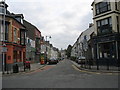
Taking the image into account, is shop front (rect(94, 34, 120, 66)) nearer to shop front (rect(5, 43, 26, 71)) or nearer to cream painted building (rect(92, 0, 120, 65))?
cream painted building (rect(92, 0, 120, 65))

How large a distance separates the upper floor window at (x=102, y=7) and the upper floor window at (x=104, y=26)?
1519 mm

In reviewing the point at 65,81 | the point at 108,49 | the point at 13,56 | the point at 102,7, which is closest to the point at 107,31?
the point at 108,49

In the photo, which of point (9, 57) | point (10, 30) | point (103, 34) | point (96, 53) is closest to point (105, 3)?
point (103, 34)

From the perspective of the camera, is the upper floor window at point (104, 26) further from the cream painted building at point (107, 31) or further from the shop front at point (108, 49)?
the shop front at point (108, 49)

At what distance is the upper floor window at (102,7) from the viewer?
2372 cm

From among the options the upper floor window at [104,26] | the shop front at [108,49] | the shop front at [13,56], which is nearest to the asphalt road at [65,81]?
the shop front at [108,49]

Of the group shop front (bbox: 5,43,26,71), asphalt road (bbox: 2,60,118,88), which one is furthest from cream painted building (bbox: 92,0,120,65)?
shop front (bbox: 5,43,26,71)

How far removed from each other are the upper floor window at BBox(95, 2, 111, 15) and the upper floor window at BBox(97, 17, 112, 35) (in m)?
1.52

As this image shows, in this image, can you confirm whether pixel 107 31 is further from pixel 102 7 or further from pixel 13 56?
pixel 13 56

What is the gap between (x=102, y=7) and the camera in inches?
974

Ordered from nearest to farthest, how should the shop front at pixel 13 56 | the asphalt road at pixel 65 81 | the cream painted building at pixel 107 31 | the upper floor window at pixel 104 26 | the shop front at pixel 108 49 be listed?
the asphalt road at pixel 65 81 → the shop front at pixel 108 49 → the cream painted building at pixel 107 31 → the shop front at pixel 13 56 → the upper floor window at pixel 104 26

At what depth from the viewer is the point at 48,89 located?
8.35 meters

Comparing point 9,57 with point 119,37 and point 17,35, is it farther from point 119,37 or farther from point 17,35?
point 119,37

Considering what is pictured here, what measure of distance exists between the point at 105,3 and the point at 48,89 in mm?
19900
